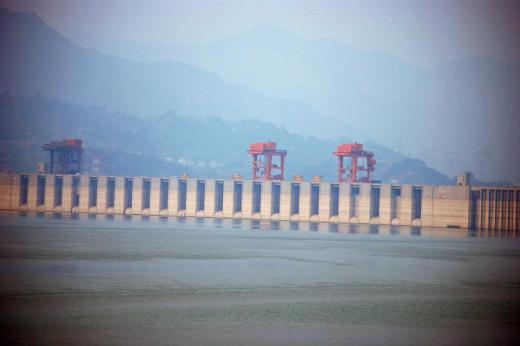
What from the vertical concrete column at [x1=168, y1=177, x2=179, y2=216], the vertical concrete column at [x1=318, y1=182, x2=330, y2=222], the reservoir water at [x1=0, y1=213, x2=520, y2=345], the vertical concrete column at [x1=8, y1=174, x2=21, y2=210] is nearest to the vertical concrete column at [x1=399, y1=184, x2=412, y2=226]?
the vertical concrete column at [x1=318, y1=182, x2=330, y2=222]

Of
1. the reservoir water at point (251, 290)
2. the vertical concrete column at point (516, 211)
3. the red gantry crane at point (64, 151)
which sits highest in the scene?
the red gantry crane at point (64, 151)

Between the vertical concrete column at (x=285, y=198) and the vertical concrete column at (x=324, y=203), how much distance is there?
433 cm

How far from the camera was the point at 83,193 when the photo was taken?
12075 cm

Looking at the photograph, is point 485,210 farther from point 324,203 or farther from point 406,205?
point 324,203

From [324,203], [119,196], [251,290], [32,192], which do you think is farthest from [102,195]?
[251,290]

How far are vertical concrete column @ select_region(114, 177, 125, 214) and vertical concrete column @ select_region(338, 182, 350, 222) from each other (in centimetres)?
3214

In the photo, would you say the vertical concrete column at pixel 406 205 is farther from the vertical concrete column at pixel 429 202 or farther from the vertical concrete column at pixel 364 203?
the vertical concrete column at pixel 364 203

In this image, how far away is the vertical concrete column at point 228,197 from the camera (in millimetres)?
112812

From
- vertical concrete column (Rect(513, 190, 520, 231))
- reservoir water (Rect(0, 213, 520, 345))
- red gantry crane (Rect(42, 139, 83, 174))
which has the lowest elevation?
reservoir water (Rect(0, 213, 520, 345))

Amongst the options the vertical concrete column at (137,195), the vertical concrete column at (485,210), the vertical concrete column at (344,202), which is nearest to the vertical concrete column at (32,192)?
the vertical concrete column at (137,195)

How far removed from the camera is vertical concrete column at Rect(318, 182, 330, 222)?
4250 inches

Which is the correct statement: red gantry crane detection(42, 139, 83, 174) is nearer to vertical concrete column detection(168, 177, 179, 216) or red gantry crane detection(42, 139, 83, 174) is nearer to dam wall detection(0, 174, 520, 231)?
dam wall detection(0, 174, 520, 231)

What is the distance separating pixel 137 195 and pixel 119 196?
2930 millimetres

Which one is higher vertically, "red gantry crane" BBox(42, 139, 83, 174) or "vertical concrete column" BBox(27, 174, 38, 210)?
"red gantry crane" BBox(42, 139, 83, 174)
